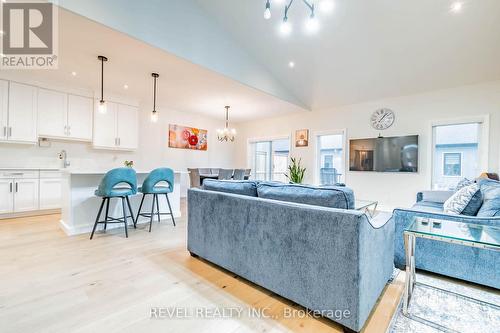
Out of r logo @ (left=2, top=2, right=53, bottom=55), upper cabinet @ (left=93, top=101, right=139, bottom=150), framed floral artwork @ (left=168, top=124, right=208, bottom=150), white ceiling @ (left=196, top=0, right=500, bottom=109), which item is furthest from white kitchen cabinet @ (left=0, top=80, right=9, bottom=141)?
white ceiling @ (left=196, top=0, right=500, bottom=109)

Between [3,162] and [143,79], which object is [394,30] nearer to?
[143,79]

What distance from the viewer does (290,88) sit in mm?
5215

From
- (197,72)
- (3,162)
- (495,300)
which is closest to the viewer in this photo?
(495,300)

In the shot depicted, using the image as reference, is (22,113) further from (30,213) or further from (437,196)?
(437,196)

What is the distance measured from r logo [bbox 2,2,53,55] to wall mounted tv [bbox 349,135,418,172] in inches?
216

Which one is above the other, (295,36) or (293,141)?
(295,36)

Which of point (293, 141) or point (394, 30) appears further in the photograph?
point (293, 141)

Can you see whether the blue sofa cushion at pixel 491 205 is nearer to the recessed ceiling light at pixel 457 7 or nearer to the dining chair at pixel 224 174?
the recessed ceiling light at pixel 457 7

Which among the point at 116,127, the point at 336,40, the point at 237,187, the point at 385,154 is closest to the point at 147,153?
the point at 116,127

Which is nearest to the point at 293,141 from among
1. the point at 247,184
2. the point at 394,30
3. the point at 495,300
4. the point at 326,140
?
the point at 326,140

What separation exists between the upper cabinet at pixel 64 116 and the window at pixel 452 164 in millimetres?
7123

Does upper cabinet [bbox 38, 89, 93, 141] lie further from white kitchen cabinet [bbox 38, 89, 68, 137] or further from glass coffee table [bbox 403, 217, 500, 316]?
glass coffee table [bbox 403, 217, 500, 316]

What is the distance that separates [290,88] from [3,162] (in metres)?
5.80

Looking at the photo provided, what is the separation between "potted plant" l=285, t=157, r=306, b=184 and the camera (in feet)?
19.6
